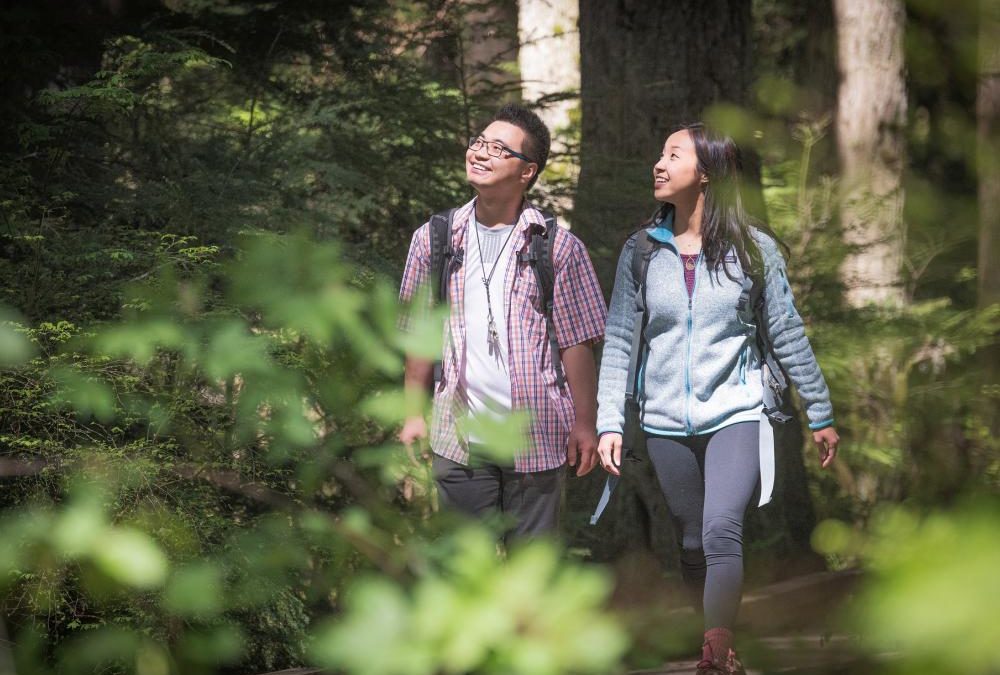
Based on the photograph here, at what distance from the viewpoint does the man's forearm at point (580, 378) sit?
14.1ft

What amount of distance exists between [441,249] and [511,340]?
446 millimetres

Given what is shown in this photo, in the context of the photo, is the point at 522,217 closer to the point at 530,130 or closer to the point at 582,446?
the point at 530,130

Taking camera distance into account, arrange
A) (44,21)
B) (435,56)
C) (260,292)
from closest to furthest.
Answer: (260,292) → (44,21) → (435,56)

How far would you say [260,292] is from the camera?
1.43 m

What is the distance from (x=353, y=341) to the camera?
1.49 metres

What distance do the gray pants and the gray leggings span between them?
0.54 metres

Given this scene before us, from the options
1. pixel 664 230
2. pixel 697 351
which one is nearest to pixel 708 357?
pixel 697 351

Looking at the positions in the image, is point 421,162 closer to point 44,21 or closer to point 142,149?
point 142,149

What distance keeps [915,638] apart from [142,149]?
5658mm

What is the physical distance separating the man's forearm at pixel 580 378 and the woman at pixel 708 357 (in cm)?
9

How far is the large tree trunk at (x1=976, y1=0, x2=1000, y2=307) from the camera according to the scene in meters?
1.47

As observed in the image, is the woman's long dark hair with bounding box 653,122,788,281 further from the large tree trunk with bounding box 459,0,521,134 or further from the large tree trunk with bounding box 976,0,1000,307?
the large tree trunk with bounding box 459,0,521,134

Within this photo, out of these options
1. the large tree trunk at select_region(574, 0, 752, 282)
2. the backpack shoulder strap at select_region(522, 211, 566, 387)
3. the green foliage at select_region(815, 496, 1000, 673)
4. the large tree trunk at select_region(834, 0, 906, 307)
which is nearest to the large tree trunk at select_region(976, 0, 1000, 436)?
the green foliage at select_region(815, 496, 1000, 673)

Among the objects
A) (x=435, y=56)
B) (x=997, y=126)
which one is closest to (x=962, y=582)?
(x=997, y=126)
